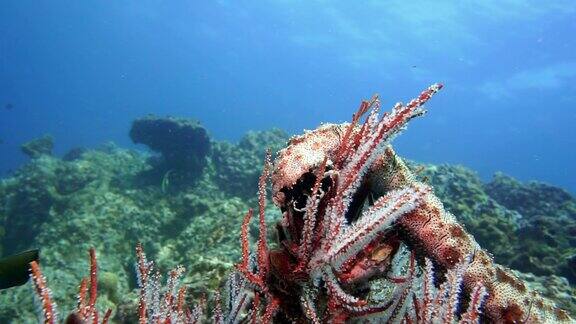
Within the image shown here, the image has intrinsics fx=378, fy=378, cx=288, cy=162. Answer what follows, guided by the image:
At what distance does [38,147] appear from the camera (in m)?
22.5

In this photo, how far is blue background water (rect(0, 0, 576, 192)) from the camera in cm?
5228

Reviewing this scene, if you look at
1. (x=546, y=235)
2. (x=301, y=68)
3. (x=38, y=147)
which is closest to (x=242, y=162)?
(x=546, y=235)

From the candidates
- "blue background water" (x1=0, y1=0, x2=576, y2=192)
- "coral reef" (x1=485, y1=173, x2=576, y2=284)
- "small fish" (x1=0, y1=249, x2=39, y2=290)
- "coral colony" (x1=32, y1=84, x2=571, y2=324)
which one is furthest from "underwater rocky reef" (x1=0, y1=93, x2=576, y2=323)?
"blue background water" (x1=0, y1=0, x2=576, y2=192)

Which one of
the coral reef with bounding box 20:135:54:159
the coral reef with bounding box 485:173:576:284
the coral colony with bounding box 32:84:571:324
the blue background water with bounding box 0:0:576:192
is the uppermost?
the blue background water with bounding box 0:0:576:192

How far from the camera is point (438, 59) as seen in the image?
67250 mm

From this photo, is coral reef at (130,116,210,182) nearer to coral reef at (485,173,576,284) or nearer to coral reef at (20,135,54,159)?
coral reef at (20,135,54,159)

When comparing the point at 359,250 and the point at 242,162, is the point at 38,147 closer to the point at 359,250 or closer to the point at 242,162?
the point at 242,162

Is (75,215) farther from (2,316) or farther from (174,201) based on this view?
(2,316)

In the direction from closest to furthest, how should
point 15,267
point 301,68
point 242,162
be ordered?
point 15,267, point 242,162, point 301,68

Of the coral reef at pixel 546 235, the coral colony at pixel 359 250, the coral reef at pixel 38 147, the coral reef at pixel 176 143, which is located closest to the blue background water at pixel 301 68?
the coral reef at pixel 546 235

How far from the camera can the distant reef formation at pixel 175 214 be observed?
809 centimetres

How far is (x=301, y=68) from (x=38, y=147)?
108 metres

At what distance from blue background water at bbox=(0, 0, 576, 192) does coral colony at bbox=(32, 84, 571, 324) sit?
156 feet

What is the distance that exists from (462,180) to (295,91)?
149m
